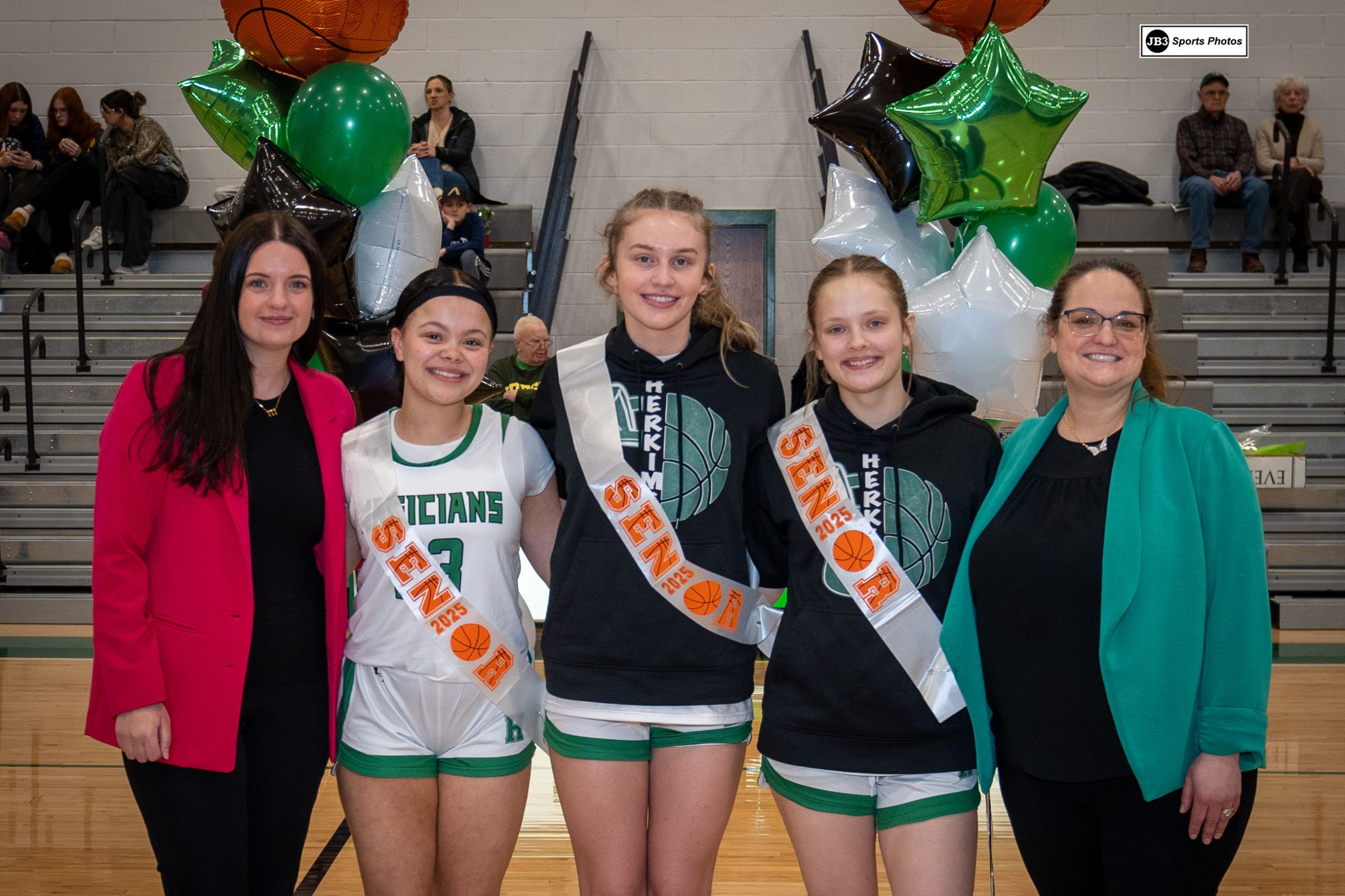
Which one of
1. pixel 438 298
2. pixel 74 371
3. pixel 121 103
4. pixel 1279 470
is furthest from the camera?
pixel 121 103

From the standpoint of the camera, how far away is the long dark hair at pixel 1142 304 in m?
1.66

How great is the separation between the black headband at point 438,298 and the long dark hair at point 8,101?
260 inches

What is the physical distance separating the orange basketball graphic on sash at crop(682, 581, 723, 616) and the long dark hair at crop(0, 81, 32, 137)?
713cm

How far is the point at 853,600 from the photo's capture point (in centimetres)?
167

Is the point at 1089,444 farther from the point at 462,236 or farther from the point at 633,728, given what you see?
the point at 462,236

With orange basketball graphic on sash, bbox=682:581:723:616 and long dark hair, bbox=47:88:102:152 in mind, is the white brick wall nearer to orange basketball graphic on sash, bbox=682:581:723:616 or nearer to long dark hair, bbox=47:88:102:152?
long dark hair, bbox=47:88:102:152

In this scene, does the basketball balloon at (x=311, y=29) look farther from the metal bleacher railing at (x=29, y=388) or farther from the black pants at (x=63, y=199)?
the black pants at (x=63, y=199)

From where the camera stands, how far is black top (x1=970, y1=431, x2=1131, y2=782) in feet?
5.06

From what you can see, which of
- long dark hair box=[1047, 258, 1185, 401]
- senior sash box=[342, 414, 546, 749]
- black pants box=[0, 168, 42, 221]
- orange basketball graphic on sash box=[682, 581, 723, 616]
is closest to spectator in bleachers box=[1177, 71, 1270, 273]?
long dark hair box=[1047, 258, 1185, 401]

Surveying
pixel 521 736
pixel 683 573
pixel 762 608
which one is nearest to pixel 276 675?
pixel 521 736

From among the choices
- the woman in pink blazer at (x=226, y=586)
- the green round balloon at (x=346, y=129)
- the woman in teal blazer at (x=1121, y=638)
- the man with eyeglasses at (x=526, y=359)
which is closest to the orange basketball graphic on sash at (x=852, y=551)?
the woman in teal blazer at (x=1121, y=638)

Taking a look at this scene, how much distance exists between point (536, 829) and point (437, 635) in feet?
4.22

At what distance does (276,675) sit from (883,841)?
2.99ft

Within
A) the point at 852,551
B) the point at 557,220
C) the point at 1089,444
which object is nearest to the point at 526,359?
the point at 557,220
